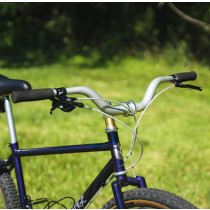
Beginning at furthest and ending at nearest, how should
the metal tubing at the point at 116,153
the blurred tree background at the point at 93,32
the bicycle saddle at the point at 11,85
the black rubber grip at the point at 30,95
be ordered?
the blurred tree background at the point at 93,32
the bicycle saddle at the point at 11,85
the metal tubing at the point at 116,153
the black rubber grip at the point at 30,95

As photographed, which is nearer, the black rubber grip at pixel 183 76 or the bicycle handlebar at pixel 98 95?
the bicycle handlebar at pixel 98 95

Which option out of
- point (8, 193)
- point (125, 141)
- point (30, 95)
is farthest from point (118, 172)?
point (125, 141)

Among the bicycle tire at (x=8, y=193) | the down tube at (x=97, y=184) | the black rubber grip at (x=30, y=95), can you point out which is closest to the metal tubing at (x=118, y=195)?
the down tube at (x=97, y=184)

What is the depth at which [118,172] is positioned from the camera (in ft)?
4.97

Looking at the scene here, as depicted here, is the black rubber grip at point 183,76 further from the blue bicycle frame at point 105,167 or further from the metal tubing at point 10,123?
the metal tubing at point 10,123

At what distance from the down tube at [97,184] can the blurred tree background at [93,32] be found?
360 inches

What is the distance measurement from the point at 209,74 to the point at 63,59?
5.08 metres

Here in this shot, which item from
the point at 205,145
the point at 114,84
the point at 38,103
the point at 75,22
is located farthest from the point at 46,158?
the point at 75,22

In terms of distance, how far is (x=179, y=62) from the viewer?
35.8 feet

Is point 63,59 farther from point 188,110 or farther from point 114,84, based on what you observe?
point 188,110

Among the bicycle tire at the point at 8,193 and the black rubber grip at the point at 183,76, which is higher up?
the black rubber grip at the point at 183,76

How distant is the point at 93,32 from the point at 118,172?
13698 mm

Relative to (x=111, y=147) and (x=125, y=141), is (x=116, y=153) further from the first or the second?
(x=125, y=141)

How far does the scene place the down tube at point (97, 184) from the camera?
1613mm
